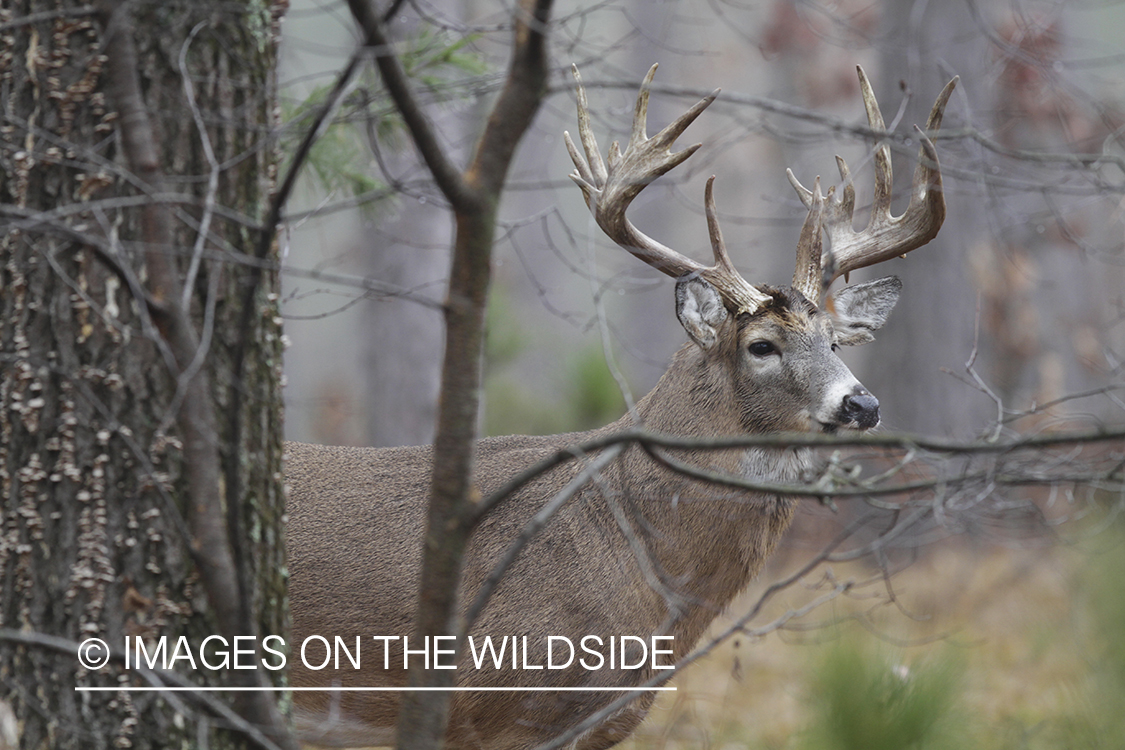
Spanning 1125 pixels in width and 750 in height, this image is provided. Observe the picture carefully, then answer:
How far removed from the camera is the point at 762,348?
4266 millimetres

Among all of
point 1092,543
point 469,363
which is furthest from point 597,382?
point 469,363

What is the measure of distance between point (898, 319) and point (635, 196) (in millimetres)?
6731

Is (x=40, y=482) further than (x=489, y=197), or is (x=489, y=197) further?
(x=40, y=482)

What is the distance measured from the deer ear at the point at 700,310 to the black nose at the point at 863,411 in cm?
64

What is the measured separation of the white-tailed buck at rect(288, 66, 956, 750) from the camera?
155 inches

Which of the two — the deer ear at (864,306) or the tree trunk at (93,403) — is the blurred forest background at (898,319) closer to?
the tree trunk at (93,403)

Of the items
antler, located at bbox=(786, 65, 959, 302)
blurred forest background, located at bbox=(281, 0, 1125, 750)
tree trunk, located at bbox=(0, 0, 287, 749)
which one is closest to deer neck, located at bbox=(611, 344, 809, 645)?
blurred forest background, located at bbox=(281, 0, 1125, 750)

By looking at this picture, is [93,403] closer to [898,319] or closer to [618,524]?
[618,524]

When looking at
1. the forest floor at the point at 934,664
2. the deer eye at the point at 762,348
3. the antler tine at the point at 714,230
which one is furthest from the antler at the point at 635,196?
the forest floor at the point at 934,664

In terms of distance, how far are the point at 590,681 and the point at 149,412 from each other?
2.00m

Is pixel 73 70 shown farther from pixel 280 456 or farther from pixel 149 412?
pixel 280 456

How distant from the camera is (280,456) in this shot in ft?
9.16

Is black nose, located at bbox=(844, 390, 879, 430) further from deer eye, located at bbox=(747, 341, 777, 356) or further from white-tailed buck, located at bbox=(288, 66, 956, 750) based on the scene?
deer eye, located at bbox=(747, 341, 777, 356)

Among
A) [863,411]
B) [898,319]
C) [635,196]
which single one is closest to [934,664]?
[863,411]
